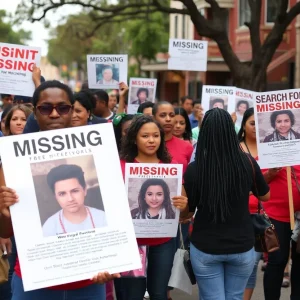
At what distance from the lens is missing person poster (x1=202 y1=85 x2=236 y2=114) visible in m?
9.80

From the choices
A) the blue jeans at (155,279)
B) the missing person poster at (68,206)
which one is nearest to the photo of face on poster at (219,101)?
the blue jeans at (155,279)

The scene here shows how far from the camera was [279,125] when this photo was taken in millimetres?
5871

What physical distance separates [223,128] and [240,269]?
0.91 m

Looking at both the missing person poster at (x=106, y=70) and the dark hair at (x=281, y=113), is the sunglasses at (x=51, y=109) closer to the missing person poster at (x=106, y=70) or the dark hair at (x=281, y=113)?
the dark hair at (x=281, y=113)

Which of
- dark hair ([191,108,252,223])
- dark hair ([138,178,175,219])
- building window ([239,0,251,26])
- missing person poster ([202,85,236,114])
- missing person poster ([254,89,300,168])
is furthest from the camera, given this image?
building window ([239,0,251,26])

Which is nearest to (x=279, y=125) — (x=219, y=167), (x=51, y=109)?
(x=219, y=167)

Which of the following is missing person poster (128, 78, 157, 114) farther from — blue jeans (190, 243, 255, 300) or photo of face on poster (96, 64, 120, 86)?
blue jeans (190, 243, 255, 300)

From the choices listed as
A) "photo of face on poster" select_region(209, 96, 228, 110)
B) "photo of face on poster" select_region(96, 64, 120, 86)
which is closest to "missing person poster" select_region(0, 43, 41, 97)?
"photo of face on poster" select_region(96, 64, 120, 86)

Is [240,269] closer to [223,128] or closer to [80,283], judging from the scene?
[223,128]

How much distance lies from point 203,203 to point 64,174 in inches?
50.6

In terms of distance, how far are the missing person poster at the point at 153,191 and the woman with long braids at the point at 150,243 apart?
0.19 metres

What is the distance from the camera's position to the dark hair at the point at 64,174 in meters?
3.38

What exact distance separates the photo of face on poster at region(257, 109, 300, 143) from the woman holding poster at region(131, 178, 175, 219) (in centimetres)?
129

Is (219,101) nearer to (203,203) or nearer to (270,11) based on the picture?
(203,203)
